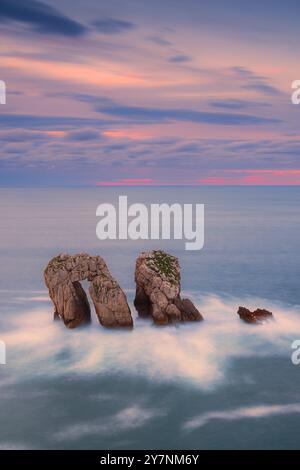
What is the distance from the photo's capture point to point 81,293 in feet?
165

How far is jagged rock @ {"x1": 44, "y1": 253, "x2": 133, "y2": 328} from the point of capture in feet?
157

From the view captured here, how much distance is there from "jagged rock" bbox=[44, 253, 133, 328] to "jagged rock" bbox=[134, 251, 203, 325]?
264 centimetres

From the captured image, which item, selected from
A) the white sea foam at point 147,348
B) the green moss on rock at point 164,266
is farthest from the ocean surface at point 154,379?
the green moss on rock at point 164,266

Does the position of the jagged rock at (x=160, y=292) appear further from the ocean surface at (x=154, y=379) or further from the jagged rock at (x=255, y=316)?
the jagged rock at (x=255, y=316)

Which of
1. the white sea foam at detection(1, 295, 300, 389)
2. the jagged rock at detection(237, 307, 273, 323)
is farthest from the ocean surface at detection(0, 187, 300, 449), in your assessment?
the jagged rock at detection(237, 307, 273, 323)

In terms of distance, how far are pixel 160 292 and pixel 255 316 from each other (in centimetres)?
997

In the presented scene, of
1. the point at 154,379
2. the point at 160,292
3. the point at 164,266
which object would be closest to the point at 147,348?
the point at 154,379

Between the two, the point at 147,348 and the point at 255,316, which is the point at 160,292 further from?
the point at 255,316

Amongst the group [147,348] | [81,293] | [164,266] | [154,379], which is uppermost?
[164,266]

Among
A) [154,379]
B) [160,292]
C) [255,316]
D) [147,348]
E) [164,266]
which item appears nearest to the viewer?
[154,379]

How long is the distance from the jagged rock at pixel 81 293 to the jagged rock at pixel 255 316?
440 inches

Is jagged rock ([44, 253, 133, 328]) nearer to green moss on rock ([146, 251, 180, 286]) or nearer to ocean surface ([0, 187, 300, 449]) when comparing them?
ocean surface ([0, 187, 300, 449])

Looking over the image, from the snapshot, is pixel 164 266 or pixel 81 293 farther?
pixel 81 293
